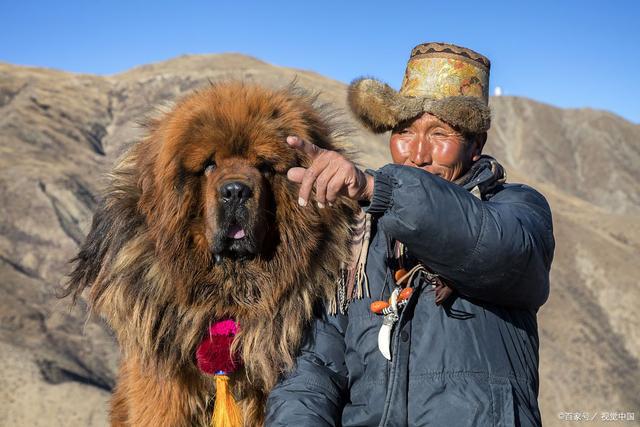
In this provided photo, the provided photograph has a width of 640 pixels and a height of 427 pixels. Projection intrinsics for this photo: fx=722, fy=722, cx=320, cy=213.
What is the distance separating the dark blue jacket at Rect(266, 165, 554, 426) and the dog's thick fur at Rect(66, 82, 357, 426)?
19 centimetres

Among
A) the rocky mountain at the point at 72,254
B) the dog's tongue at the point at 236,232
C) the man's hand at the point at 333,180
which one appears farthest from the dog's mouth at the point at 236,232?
the rocky mountain at the point at 72,254

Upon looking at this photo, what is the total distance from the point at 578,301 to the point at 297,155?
12104mm

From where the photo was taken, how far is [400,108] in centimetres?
296

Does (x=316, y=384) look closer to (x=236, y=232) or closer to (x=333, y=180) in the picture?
(x=236, y=232)

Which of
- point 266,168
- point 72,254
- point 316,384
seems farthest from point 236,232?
point 72,254

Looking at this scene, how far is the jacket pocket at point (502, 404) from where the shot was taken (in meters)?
2.26

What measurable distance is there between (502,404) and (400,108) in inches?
49.5

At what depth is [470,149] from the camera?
2965 millimetres

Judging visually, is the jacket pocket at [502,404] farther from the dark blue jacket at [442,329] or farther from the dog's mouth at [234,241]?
the dog's mouth at [234,241]

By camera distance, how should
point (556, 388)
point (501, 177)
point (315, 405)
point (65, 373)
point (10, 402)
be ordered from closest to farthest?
point (315, 405) → point (501, 177) → point (10, 402) → point (65, 373) → point (556, 388)

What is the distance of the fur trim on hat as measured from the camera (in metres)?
2.85

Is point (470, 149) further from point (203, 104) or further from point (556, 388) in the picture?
point (556, 388)

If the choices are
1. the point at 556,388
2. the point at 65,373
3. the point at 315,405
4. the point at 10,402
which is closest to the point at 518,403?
the point at 315,405

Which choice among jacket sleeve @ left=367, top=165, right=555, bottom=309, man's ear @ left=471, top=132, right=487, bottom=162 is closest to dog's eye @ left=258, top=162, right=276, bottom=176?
jacket sleeve @ left=367, top=165, right=555, bottom=309
